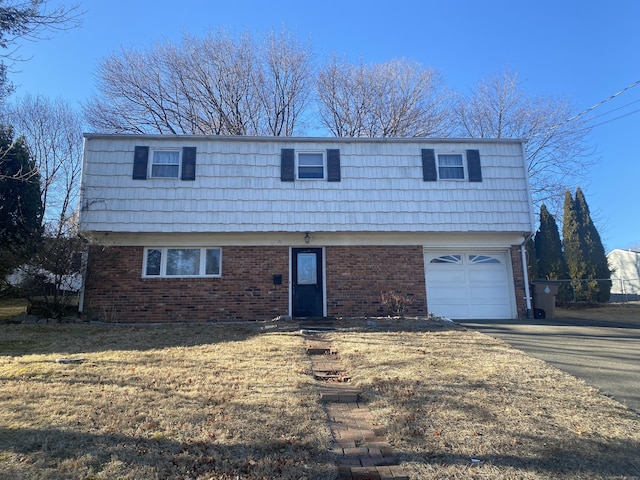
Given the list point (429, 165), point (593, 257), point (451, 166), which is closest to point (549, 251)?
point (593, 257)

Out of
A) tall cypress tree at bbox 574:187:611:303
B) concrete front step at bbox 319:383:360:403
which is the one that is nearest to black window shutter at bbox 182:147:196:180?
concrete front step at bbox 319:383:360:403

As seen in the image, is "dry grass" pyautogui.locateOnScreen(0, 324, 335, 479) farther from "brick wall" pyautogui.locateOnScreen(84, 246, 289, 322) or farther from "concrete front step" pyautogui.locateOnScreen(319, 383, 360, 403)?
"brick wall" pyautogui.locateOnScreen(84, 246, 289, 322)

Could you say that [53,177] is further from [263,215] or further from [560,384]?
[560,384]

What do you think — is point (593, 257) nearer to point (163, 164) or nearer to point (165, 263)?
point (165, 263)

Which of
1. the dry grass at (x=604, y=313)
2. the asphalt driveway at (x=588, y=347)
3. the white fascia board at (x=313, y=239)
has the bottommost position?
the asphalt driveway at (x=588, y=347)

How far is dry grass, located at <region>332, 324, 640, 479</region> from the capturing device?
330cm

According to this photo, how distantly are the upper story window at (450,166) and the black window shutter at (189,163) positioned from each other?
7.01 m

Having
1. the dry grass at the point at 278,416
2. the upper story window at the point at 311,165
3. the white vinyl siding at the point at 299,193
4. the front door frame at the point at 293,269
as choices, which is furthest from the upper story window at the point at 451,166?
the dry grass at the point at 278,416

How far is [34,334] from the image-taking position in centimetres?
882

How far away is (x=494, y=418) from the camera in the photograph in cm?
416

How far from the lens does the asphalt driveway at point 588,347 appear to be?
5.31 metres

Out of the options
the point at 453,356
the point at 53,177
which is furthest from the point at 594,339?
the point at 53,177

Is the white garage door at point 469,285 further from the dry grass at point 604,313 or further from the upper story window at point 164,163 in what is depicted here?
the upper story window at point 164,163

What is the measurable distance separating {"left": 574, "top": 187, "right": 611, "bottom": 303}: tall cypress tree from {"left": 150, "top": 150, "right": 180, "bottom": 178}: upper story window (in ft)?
54.1
